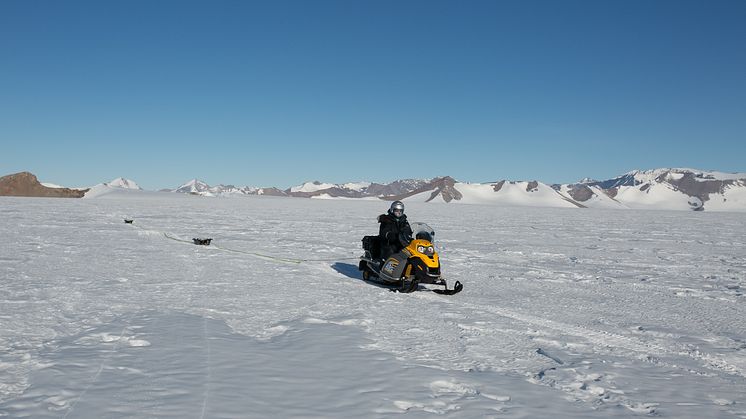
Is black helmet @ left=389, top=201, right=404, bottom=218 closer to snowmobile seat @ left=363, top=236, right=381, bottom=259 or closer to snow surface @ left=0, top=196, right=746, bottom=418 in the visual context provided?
snowmobile seat @ left=363, top=236, right=381, bottom=259

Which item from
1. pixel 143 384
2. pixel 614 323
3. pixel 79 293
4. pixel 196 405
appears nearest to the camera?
pixel 196 405

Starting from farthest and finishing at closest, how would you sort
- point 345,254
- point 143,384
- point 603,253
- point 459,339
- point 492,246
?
point 492,246 < point 603,253 < point 345,254 < point 459,339 < point 143,384

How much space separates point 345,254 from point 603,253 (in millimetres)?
8019

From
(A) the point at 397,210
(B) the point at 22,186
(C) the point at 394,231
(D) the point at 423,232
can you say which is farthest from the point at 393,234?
(B) the point at 22,186

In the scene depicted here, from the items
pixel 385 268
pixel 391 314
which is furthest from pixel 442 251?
pixel 391 314

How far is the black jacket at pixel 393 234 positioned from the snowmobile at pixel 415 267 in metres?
0.16

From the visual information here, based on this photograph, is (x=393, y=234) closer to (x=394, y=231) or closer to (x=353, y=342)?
(x=394, y=231)

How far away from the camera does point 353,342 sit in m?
5.69

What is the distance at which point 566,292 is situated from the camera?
930cm

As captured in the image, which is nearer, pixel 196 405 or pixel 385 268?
pixel 196 405

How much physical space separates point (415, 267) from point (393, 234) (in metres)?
1.19

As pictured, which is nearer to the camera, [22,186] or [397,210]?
[397,210]

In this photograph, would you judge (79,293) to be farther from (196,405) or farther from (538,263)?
(538,263)

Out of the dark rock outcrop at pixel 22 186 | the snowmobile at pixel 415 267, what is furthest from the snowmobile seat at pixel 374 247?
the dark rock outcrop at pixel 22 186
